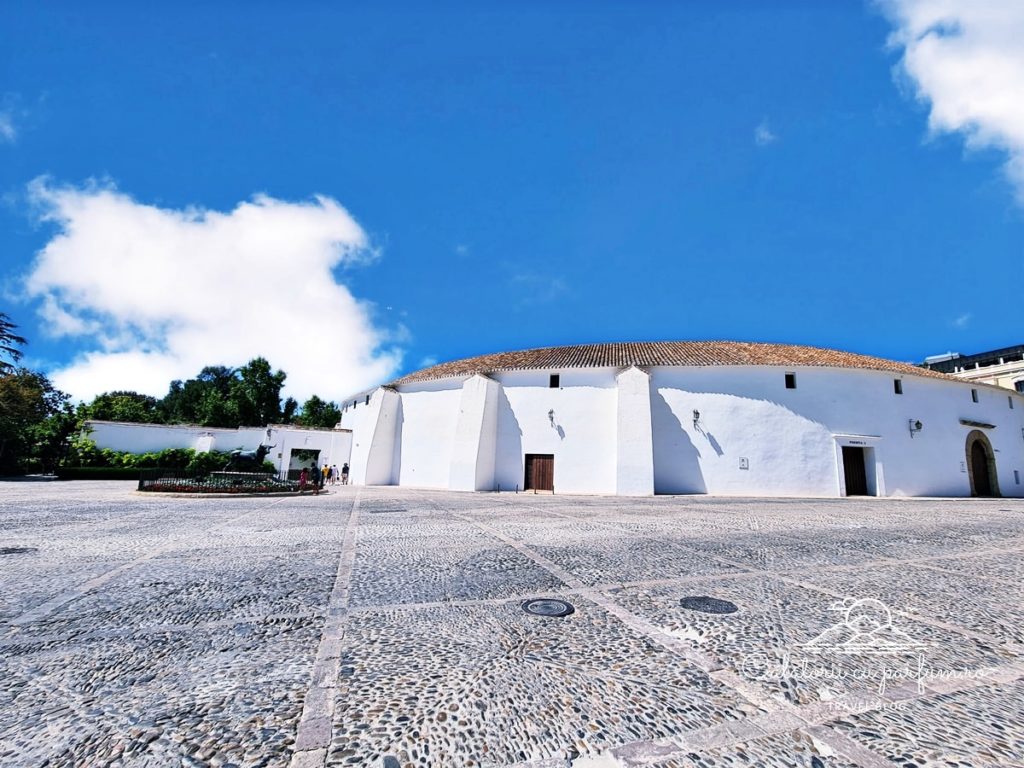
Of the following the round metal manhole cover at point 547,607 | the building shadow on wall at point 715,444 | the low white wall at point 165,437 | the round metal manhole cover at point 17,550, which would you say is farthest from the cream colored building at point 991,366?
the low white wall at point 165,437

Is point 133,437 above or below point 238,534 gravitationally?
above

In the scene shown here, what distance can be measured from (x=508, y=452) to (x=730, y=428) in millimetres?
9899

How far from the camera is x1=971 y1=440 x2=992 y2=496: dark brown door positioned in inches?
785

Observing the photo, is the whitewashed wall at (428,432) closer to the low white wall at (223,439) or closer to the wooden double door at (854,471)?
the low white wall at (223,439)

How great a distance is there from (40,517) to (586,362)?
61.5 feet

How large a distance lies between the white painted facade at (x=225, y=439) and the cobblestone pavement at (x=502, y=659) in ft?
85.0

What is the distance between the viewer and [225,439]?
29703mm

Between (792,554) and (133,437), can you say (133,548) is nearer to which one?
(792,554)

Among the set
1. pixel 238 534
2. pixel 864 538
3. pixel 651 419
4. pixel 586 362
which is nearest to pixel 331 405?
pixel 586 362

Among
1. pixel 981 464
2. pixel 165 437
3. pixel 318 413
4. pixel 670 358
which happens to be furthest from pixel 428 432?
Answer: pixel 318 413

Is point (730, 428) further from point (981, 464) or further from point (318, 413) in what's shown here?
point (318, 413)

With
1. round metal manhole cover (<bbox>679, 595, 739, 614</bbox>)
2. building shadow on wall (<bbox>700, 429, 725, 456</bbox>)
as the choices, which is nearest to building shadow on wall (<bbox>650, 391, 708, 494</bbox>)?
building shadow on wall (<bbox>700, 429, 725, 456</bbox>)

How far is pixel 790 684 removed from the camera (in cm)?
222

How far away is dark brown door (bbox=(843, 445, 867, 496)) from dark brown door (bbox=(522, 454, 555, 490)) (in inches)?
484
